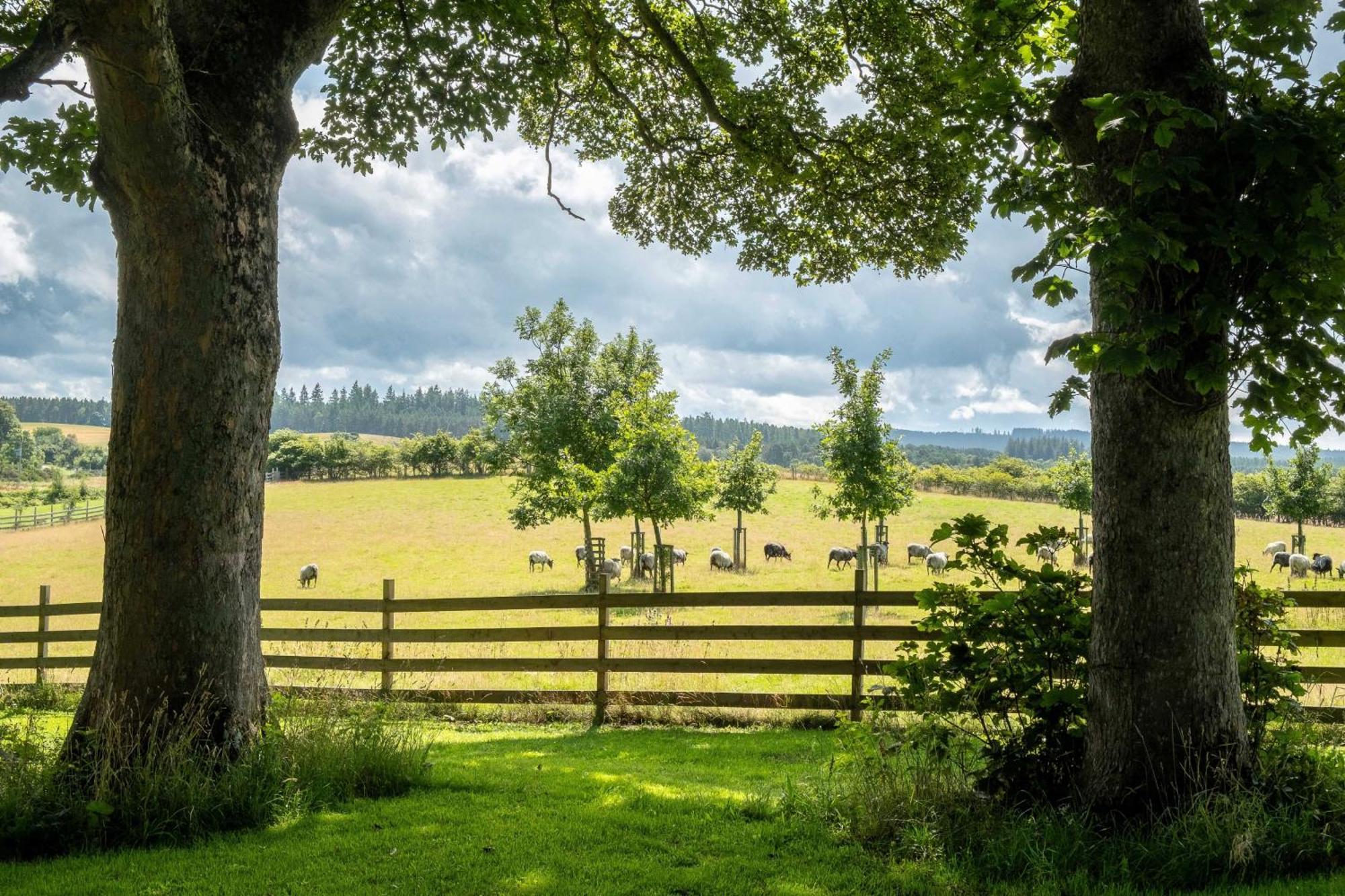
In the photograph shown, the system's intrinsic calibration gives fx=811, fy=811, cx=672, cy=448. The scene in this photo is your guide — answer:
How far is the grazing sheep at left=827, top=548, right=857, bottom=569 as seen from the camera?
32812 millimetres

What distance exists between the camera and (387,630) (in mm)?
9906

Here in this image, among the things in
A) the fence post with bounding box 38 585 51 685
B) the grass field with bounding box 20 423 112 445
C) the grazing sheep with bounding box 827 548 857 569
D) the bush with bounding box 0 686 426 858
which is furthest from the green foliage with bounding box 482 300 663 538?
the grass field with bounding box 20 423 112 445

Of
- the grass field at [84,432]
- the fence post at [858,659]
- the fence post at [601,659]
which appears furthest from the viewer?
the grass field at [84,432]

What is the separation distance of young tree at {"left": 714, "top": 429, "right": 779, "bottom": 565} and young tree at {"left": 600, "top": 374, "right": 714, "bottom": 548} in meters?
5.13

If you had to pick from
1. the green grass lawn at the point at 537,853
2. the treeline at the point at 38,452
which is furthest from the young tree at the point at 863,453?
the treeline at the point at 38,452

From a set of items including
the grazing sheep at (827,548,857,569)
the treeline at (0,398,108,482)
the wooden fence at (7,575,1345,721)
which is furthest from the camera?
the treeline at (0,398,108,482)

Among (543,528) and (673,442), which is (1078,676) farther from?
(543,528)

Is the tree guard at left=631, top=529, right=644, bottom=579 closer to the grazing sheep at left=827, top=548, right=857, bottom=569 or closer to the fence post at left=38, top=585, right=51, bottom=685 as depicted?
the grazing sheep at left=827, top=548, right=857, bottom=569

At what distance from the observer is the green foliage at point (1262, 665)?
4551mm

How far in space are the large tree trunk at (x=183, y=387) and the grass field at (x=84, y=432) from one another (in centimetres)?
15021

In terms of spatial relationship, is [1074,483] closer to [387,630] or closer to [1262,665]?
[387,630]

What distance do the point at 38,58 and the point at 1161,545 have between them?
22.6ft

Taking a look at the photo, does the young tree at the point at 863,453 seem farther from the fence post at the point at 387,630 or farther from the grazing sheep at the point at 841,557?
the fence post at the point at 387,630

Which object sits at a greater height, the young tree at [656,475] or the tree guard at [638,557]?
the young tree at [656,475]
